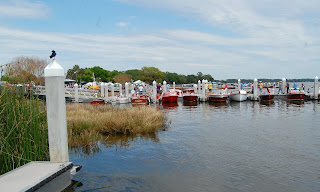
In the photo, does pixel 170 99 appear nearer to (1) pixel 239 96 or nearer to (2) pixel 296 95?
(1) pixel 239 96

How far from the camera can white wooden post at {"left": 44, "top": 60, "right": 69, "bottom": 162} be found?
615cm

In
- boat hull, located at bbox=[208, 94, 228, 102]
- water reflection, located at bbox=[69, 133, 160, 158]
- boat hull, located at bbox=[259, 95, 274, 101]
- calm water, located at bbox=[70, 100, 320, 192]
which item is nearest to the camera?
calm water, located at bbox=[70, 100, 320, 192]

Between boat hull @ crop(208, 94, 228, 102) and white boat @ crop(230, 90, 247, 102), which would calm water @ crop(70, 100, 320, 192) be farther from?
white boat @ crop(230, 90, 247, 102)

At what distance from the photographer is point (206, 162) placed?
9.08 metres

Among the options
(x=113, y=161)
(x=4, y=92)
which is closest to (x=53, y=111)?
(x=4, y=92)

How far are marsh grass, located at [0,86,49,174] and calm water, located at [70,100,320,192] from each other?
4.89 ft

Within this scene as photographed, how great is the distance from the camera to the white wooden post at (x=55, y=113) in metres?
6.15

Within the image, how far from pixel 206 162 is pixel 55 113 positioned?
4996 mm

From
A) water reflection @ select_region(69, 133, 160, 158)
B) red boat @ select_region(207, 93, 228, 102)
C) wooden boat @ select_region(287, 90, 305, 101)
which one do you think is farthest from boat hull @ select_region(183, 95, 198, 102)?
water reflection @ select_region(69, 133, 160, 158)

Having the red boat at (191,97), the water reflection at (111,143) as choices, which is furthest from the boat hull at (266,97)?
the water reflection at (111,143)

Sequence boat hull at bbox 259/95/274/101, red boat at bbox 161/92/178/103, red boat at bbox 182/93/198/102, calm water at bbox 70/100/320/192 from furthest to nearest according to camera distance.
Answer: red boat at bbox 161/92/178/103 < red boat at bbox 182/93/198/102 < boat hull at bbox 259/95/274/101 < calm water at bbox 70/100/320/192

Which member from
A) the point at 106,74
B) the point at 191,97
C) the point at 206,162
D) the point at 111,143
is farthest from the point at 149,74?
the point at 206,162

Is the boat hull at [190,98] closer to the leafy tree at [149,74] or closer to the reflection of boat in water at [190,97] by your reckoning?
the reflection of boat in water at [190,97]

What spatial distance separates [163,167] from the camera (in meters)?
8.65
